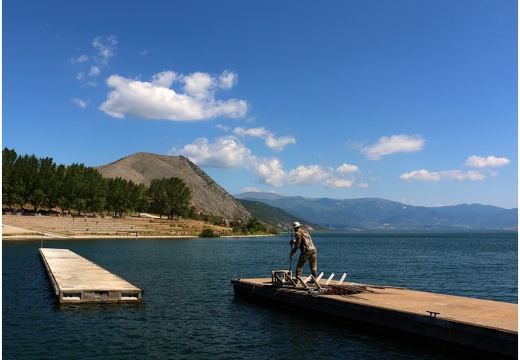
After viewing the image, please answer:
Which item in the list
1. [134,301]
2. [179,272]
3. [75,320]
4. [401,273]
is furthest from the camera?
[401,273]

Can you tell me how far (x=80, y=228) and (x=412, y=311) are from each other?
11579cm

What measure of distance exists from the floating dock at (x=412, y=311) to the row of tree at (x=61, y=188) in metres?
117

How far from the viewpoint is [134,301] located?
27.3 meters

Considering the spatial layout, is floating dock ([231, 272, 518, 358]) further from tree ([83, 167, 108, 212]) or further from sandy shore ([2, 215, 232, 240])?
tree ([83, 167, 108, 212])

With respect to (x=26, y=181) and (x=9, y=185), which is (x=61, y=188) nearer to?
(x=26, y=181)

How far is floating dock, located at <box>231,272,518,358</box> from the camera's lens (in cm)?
1609

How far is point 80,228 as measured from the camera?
12062cm

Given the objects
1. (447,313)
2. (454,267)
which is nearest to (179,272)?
(447,313)

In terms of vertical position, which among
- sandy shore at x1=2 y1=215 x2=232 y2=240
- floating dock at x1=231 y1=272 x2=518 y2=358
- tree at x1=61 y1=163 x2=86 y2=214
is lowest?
sandy shore at x1=2 y1=215 x2=232 y2=240

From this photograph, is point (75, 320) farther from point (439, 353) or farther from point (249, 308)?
point (439, 353)

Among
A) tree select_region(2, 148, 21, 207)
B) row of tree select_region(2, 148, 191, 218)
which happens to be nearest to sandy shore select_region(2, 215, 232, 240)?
row of tree select_region(2, 148, 191, 218)

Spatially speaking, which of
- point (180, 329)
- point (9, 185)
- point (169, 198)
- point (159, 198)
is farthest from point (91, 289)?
point (159, 198)

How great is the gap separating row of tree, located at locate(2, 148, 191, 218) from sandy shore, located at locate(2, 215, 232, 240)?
6.66m

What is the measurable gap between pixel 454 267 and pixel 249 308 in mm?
39298
